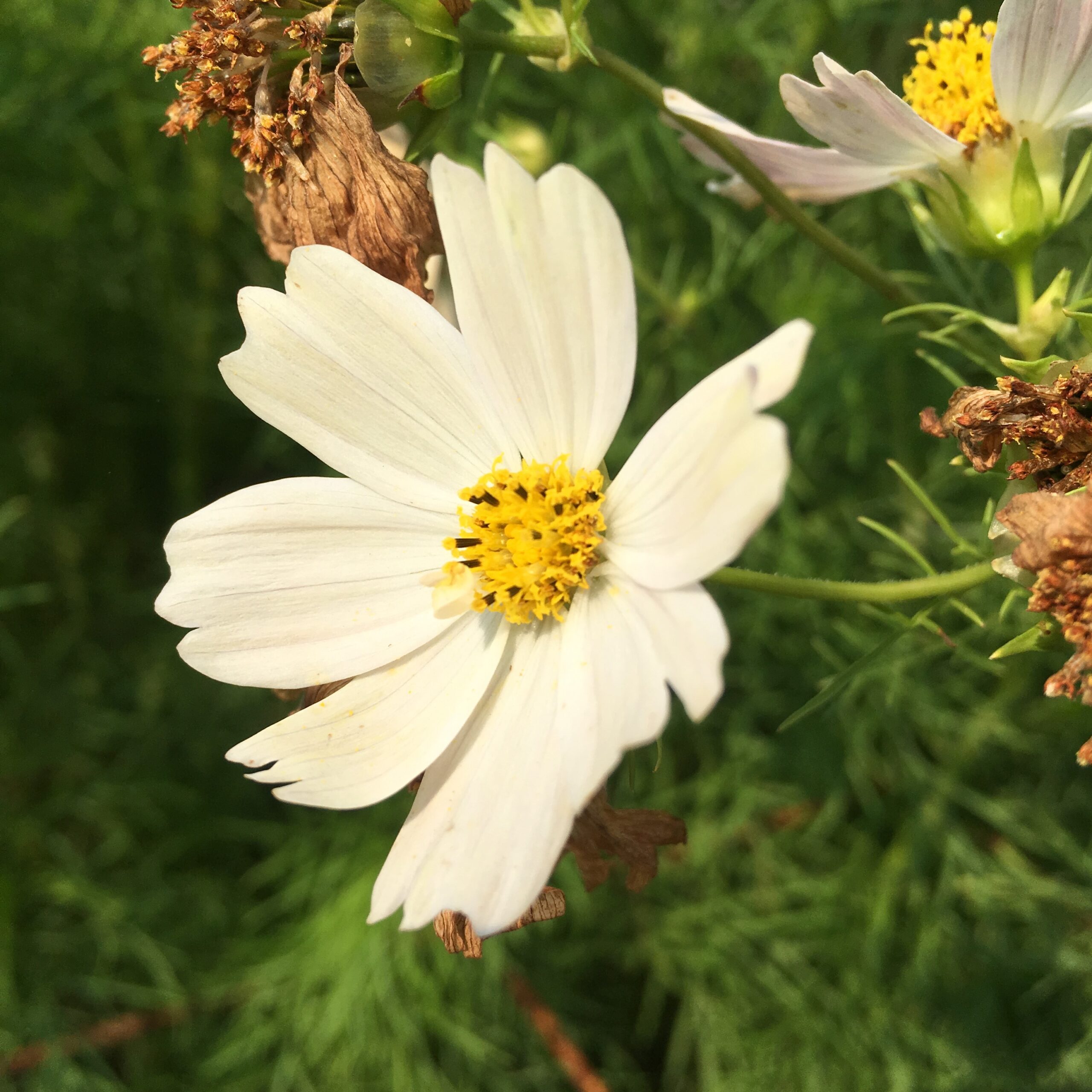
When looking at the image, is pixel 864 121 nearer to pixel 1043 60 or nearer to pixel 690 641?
pixel 1043 60

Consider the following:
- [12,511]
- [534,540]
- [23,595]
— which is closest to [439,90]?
[534,540]

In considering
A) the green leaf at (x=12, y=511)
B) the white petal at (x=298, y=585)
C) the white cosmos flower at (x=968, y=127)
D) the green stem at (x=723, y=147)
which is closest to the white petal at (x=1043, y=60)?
the white cosmos flower at (x=968, y=127)

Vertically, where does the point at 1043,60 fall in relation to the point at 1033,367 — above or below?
above

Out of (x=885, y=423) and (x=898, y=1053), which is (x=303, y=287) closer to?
(x=885, y=423)

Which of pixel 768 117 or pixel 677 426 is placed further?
pixel 768 117

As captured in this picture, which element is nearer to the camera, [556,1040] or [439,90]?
[439,90]

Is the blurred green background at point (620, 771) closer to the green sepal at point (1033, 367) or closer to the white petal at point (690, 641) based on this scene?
the green sepal at point (1033, 367)

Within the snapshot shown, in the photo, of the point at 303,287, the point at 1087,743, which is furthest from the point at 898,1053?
the point at 303,287
